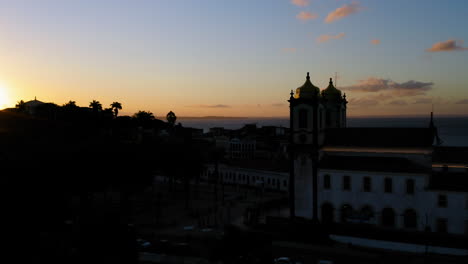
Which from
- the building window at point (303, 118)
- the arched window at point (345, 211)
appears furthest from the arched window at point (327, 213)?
the building window at point (303, 118)

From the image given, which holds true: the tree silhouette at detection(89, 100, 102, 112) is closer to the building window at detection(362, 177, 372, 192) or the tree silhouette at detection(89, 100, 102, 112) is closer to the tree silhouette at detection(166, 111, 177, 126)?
the tree silhouette at detection(166, 111, 177, 126)

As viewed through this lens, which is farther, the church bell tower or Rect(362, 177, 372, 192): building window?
the church bell tower

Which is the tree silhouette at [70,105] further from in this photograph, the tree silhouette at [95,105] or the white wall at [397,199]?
the white wall at [397,199]

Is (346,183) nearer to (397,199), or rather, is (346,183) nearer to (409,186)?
(397,199)

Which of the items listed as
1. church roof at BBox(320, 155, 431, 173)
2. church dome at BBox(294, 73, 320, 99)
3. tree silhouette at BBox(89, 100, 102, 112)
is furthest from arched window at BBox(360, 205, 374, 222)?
tree silhouette at BBox(89, 100, 102, 112)

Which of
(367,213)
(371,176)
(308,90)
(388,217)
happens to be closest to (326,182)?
(371,176)

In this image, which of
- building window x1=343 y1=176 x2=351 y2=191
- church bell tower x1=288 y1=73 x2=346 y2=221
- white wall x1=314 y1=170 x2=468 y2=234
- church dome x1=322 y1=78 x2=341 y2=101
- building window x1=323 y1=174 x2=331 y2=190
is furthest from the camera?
church dome x1=322 y1=78 x2=341 y2=101

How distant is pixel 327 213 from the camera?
47.6 meters

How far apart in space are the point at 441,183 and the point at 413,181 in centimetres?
251

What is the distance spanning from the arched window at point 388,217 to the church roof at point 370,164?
4.01 m

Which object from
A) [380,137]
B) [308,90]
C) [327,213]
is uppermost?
[308,90]

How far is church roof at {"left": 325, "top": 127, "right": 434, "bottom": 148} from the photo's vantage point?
45125 mm

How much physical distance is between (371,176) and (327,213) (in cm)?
634

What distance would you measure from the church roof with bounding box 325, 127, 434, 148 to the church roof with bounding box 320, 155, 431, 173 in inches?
60.1
